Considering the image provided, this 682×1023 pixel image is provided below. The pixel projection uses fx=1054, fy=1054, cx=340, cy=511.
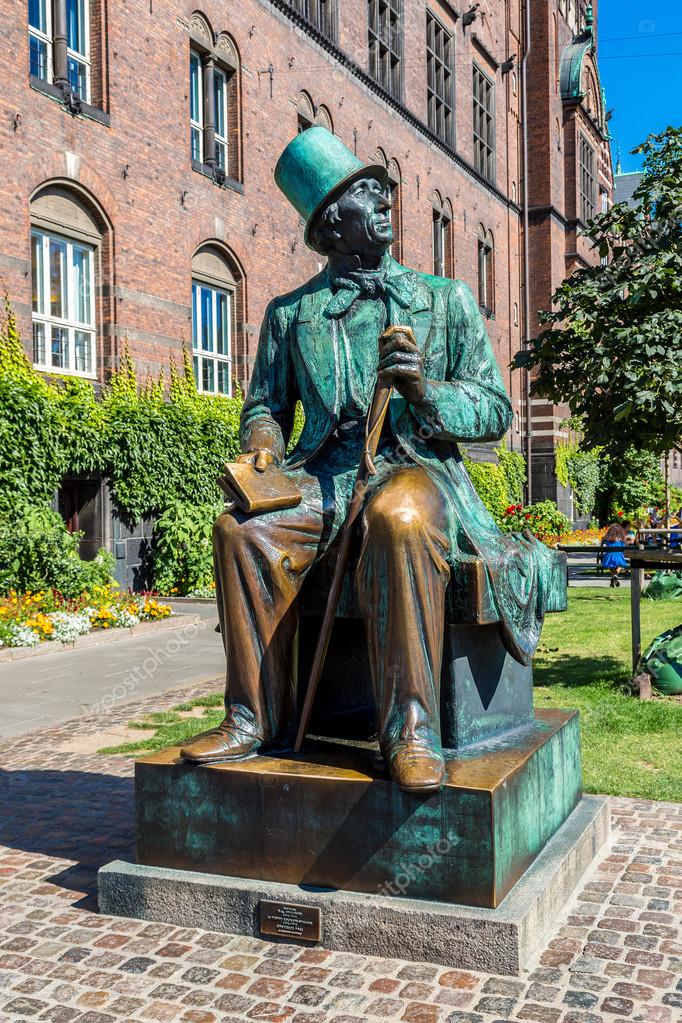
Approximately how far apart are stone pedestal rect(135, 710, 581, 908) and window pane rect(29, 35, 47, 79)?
46.1 feet

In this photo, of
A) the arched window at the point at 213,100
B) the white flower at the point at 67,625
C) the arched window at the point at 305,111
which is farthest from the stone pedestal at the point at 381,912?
the arched window at the point at 305,111

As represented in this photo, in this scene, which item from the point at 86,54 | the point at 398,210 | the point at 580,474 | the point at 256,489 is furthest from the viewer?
the point at 580,474

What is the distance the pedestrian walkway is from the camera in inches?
331

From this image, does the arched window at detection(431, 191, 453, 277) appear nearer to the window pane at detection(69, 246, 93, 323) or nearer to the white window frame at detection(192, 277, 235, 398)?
the white window frame at detection(192, 277, 235, 398)

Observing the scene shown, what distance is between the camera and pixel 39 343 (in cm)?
1556

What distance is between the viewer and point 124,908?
385cm

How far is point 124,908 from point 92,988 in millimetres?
575

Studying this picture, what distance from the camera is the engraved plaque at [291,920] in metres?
3.54

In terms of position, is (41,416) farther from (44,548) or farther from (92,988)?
(92,988)

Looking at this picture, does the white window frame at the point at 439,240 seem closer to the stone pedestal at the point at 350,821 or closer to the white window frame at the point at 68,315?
the white window frame at the point at 68,315

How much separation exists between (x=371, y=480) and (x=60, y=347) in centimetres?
1300

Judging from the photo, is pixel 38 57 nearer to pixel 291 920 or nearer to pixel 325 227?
pixel 325 227

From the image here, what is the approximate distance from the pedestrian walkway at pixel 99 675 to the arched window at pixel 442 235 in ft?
67.7

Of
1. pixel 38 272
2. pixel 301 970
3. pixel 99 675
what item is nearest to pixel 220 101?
pixel 38 272
